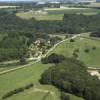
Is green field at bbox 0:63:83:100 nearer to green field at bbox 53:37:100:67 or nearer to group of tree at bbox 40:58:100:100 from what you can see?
group of tree at bbox 40:58:100:100

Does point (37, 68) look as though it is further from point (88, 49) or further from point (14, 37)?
point (14, 37)

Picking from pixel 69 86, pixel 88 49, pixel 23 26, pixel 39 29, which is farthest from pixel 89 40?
pixel 69 86

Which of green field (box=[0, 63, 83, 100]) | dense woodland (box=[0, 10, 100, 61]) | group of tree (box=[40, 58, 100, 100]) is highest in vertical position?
group of tree (box=[40, 58, 100, 100])

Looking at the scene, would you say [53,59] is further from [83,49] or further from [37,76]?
[83,49]

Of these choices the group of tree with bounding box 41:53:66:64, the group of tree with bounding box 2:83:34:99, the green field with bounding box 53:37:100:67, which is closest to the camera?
the group of tree with bounding box 2:83:34:99

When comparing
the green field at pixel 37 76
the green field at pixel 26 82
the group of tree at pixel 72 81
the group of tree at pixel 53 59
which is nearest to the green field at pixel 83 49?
the green field at pixel 37 76

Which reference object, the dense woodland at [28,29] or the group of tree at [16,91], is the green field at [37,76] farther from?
the dense woodland at [28,29]

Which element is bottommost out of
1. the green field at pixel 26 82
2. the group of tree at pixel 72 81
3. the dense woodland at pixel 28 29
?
the dense woodland at pixel 28 29

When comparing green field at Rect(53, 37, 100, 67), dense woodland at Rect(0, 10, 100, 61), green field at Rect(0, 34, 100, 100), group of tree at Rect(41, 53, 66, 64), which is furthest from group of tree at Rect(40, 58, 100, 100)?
dense woodland at Rect(0, 10, 100, 61)
